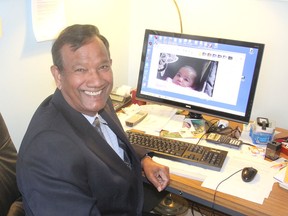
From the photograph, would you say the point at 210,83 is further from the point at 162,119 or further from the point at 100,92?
the point at 100,92

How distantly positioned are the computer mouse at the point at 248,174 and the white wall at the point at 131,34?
0.61m

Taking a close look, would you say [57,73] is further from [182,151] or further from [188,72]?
[188,72]

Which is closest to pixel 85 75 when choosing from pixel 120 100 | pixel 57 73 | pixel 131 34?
pixel 57 73

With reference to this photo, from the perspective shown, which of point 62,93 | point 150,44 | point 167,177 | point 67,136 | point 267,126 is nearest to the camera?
point 67,136

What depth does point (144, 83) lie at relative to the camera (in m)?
1.80

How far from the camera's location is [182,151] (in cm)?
142

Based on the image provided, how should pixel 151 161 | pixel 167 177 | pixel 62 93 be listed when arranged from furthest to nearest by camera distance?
pixel 151 161 < pixel 167 177 < pixel 62 93

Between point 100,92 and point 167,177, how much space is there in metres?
0.43

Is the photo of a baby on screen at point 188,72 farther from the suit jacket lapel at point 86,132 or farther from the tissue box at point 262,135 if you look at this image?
the suit jacket lapel at point 86,132

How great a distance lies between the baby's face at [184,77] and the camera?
65.7 inches

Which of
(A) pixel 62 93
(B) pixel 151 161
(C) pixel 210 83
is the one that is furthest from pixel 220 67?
(A) pixel 62 93

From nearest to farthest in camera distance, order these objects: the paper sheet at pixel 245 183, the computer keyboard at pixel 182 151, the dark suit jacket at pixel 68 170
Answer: the dark suit jacket at pixel 68 170 → the paper sheet at pixel 245 183 → the computer keyboard at pixel 182 151

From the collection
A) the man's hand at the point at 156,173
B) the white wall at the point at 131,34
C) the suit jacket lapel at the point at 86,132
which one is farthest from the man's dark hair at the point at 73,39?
the man's hand at the point at 156,173

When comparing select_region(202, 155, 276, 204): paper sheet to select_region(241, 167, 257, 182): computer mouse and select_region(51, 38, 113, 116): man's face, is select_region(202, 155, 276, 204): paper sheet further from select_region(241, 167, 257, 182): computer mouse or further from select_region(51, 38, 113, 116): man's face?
select_region(51, 38, 113, 116): man's face
